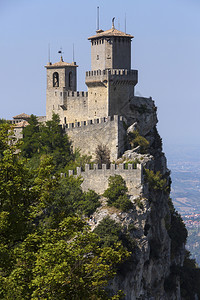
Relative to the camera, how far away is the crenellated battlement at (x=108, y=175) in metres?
60.9

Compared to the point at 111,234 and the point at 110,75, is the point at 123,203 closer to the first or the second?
the point at 111,234

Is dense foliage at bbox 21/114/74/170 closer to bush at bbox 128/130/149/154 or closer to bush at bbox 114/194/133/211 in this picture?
bush at bbox 128/130/149/154

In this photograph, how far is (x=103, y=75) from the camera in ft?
229

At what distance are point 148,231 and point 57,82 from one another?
20.9m

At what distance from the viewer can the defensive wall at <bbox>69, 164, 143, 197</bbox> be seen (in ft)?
200

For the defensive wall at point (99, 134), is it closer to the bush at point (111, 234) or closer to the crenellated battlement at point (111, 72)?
the crenellated battlement at point (111, 72)

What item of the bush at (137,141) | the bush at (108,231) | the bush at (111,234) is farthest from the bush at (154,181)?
the bush at (108,231)

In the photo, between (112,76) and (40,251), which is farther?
(112,76)

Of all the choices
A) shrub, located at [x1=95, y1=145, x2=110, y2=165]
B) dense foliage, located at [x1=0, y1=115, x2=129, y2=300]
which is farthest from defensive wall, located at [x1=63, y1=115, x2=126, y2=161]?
dense foliage, located at [x1=0, y1=115, x2=129, y2=300]

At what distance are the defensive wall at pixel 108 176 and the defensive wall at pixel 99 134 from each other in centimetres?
373

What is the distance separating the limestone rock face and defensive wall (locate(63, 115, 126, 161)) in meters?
1.27

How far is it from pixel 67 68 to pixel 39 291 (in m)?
47.9

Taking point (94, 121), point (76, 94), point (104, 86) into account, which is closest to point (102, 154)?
point (94, 121)

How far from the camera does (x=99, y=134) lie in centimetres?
6694
